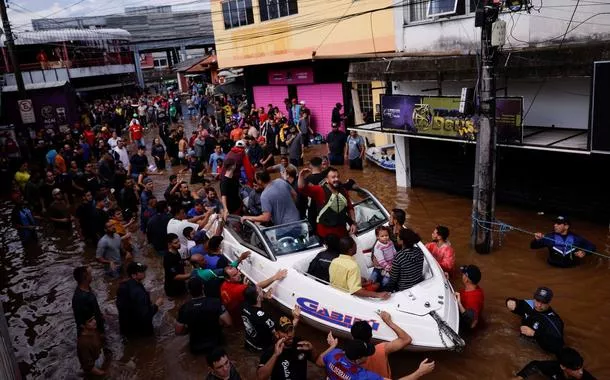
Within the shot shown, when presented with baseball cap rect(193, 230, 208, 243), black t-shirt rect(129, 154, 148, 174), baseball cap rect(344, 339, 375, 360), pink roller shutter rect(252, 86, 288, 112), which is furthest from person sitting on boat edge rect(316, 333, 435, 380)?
pink roller shutter rect(252, 86, 288, 112)

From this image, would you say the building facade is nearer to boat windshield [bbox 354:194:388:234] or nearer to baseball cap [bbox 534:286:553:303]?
boat windshield [bbox 354:194:388:234]

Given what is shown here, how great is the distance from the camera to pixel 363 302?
233 inches

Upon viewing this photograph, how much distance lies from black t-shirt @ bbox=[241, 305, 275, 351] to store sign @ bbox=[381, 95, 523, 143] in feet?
18.0

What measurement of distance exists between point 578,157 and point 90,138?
18.0 meters

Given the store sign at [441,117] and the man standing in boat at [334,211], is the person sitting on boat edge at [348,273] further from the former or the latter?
the store sign at [441,117]

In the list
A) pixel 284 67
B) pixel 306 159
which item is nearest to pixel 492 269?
pixel 306 159

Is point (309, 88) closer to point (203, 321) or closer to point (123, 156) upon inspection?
point (123, 156)

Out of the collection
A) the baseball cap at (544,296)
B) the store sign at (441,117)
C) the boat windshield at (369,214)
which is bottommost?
the baseball cap at (544,296)

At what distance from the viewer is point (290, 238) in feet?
24.2

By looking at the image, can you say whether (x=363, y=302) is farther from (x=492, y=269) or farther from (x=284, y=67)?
(x=284, y=67)

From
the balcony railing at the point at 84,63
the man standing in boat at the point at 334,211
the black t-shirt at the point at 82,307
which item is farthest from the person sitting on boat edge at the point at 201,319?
the balcony railing at the point at 84,63

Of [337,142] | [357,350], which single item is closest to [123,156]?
[337,142]

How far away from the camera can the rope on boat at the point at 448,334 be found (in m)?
5.46

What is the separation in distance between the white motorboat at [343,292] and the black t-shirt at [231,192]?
0.63m
